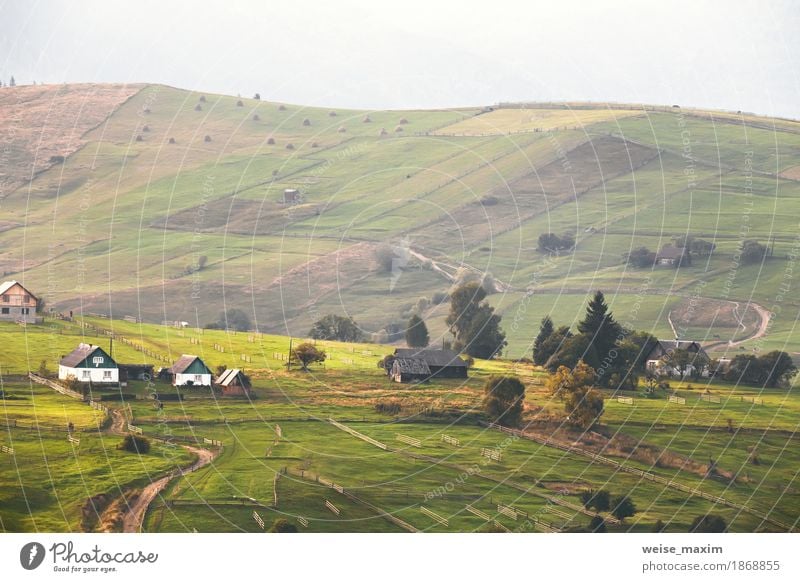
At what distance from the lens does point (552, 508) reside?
92.7 meters

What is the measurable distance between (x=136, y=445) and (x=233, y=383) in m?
17.9

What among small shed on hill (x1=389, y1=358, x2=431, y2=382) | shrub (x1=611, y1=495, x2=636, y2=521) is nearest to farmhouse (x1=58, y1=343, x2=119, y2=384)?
small shed on hill (x1=389, y1=358, x2=431, y2=382)

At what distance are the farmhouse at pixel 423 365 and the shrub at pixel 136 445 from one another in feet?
103

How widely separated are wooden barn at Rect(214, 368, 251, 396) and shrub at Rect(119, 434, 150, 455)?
15.7 meters

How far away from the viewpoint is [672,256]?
19462 cm

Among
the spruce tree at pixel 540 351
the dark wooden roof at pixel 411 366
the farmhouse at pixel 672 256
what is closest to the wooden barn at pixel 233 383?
the dark wooden roof at pixel 411 366

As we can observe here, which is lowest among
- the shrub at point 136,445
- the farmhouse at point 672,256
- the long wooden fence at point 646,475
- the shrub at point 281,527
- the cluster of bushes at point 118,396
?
the shrub at point 281,527

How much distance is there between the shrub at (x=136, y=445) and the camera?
9356cm

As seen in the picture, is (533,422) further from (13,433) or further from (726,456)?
(13,433)

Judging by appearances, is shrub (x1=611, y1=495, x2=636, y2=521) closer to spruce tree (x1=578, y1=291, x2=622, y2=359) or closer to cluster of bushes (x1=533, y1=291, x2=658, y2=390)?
cluster of bushes (x1=533, y1=291, x2=658, y2=390)

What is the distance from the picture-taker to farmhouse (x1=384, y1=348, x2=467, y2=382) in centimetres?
12094

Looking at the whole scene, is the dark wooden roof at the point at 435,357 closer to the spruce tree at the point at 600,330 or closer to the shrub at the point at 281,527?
the spruce tree at the point at 600,330

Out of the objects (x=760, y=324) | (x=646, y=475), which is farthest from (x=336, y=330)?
(x=646, y=475)

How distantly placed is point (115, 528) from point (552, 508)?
29.0 m
